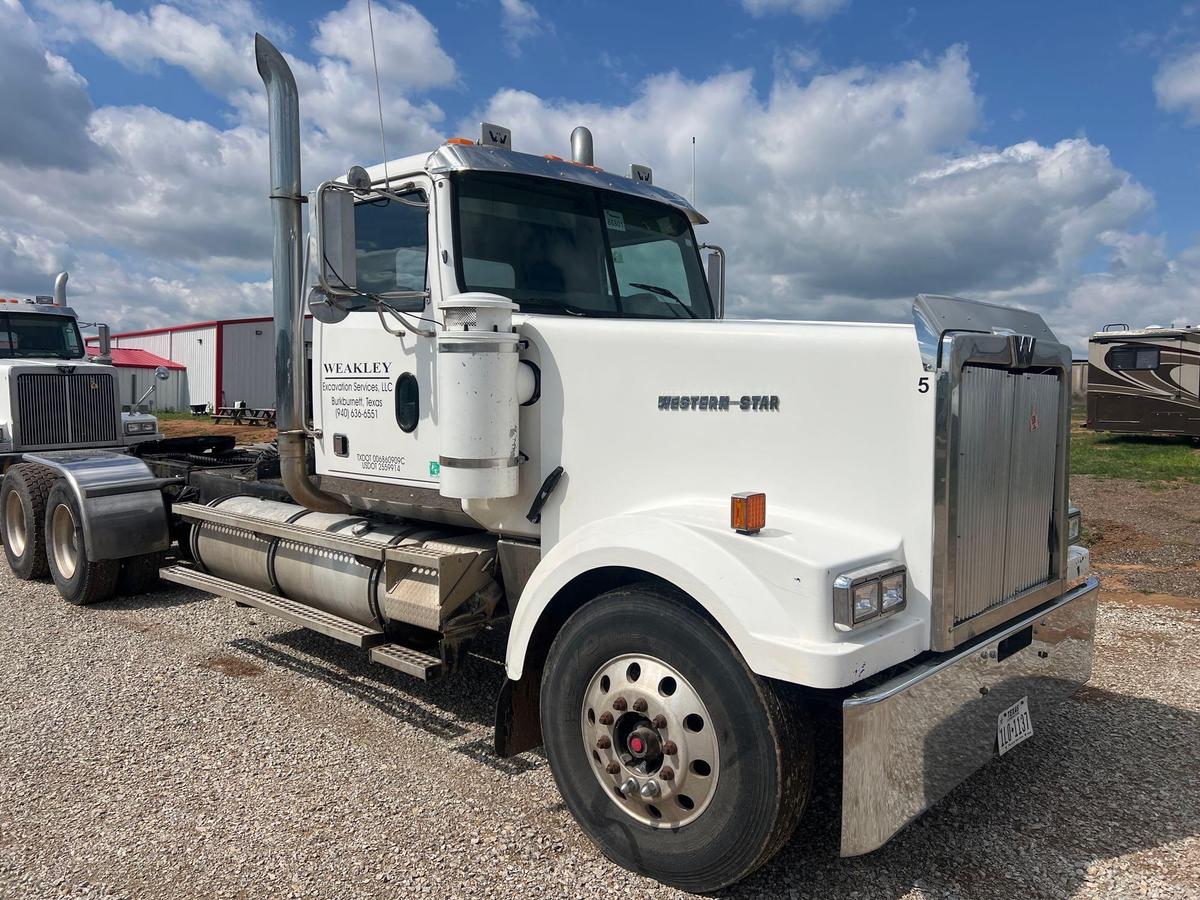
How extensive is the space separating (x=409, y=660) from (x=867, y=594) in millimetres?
2261

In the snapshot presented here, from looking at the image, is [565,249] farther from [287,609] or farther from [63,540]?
[63,540]

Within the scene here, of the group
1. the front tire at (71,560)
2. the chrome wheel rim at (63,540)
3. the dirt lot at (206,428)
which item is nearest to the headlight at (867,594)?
the front tire at (71,560)

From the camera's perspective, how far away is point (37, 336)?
394 inches

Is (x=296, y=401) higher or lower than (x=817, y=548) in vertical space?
higher

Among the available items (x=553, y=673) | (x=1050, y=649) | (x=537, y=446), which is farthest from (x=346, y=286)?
(x=1050, y=649)

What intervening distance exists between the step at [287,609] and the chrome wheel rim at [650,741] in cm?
160

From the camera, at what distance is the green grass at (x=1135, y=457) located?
15.0 metres

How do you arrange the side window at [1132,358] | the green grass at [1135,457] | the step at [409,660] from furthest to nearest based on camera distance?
the side window at [1132,358], the green grass at [1135,457], the step at [409,660]

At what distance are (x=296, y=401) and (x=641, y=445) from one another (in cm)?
220

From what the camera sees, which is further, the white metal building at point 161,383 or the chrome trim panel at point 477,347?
the white metal building at point 161,383

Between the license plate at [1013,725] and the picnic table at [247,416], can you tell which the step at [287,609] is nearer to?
the license plate at [1013,725]

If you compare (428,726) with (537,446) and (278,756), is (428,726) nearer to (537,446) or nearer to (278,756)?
(278,756)

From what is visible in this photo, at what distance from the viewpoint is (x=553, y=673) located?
3.35 meters

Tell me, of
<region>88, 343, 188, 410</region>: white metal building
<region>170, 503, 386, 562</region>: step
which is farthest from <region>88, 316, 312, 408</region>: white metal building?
<region>170, 503, 386, 562</region>: step
